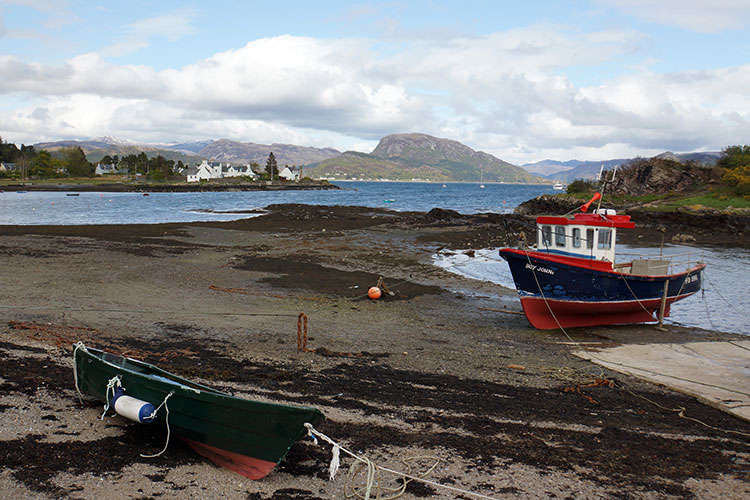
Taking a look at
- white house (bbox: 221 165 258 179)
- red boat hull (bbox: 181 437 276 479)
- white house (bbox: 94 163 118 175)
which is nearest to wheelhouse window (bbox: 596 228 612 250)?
red boat hull (bbox: 181 437 276 479)

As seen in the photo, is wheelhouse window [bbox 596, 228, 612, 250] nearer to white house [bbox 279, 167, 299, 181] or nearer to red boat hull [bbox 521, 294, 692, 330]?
red boat hull [bbox 521, 294, 692, 330]

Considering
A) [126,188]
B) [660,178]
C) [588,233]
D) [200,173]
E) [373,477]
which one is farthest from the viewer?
[200,173]

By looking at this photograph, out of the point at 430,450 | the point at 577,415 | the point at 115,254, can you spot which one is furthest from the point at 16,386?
the point at 115,254

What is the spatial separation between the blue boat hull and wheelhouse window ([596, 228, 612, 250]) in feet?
2.76

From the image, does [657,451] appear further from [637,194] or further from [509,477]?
[637,194]

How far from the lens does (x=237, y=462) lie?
6.86 m

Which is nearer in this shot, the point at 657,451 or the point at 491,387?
the point at 657,451

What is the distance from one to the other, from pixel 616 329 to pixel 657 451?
10.8 meters

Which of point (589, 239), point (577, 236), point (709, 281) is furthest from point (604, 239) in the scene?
point (709, 281)

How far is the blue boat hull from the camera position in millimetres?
16922

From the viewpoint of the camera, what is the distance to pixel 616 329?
59.8 feet

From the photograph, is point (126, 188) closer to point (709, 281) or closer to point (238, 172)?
point (238, 172)

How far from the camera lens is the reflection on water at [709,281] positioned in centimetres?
1992

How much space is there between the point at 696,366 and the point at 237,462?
39.2ft
